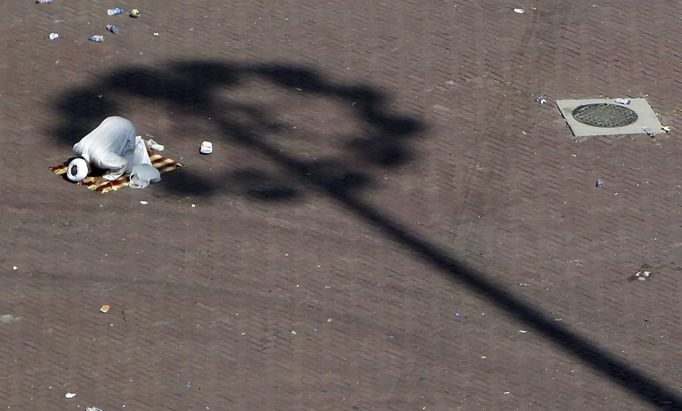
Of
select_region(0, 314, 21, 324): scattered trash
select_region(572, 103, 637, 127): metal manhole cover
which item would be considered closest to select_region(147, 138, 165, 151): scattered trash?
select_region(0, 314, 21, 324): scattered trash

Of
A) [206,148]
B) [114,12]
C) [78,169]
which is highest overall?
[78,169]

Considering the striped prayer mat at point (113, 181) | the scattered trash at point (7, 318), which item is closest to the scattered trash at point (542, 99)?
the striped prayer mat at point (113, 181)

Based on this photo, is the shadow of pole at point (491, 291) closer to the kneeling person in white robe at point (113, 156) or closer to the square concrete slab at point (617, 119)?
the kneeling person in white robe at point (113, 156)

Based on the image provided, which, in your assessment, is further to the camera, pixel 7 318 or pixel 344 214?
pixel 344 214

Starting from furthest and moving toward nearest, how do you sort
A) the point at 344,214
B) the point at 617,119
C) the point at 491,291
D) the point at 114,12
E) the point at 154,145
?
the point at 114,12, the point at 617,119, the point at 154,145, the point at 344,214, the point at 491,291

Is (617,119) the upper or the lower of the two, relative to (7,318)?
lower

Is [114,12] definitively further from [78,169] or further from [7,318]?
[7,318]

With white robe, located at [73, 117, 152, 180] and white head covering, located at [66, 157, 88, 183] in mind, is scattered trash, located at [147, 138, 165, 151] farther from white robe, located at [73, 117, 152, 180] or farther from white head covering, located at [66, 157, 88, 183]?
white head covering, located at [66, 157, 88, 183]

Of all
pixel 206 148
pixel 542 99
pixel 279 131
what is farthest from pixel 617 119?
pixel 206 148
